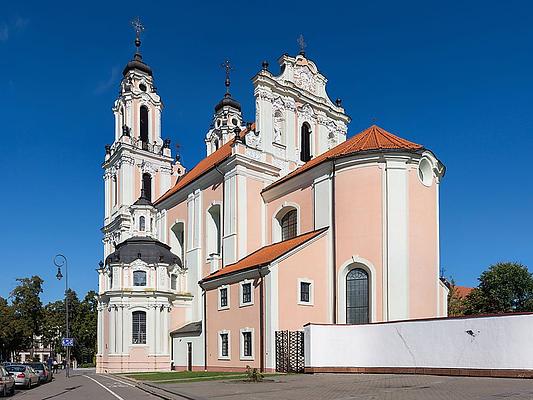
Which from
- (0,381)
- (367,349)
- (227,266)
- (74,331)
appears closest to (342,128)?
(227,266)

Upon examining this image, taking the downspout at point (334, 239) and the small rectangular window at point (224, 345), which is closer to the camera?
the downspout at point (334, 239)

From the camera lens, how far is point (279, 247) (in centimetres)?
3488

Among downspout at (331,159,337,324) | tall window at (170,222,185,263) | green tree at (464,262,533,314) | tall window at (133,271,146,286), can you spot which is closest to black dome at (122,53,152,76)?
tall window at (170,222,185,263)

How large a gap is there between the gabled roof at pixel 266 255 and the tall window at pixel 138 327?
31.1 feet

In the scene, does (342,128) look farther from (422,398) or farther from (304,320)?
(422,398)

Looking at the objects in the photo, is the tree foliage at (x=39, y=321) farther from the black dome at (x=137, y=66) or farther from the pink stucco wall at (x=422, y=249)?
the pink stucco wall at (x=422, y=249)

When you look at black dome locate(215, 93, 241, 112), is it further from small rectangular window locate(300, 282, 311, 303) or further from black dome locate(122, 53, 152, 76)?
small rectangular window locate(300, 282, 311, 303)

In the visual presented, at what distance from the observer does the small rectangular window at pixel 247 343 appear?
32.0m

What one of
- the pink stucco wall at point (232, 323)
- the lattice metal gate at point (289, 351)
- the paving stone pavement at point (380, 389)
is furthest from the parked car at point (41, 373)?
the paving stone pavement at point (380, 389)

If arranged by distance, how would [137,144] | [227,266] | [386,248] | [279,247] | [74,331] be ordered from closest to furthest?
[386,248] → [279,247] → [227,266] → [137,144] → [74,331]

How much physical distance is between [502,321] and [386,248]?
31.4 feet

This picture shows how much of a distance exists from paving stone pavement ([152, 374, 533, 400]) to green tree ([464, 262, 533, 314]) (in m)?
34.3

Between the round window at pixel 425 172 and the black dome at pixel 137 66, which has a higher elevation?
the black dome at pixel 137 66

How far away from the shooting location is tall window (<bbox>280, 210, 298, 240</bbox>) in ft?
124
